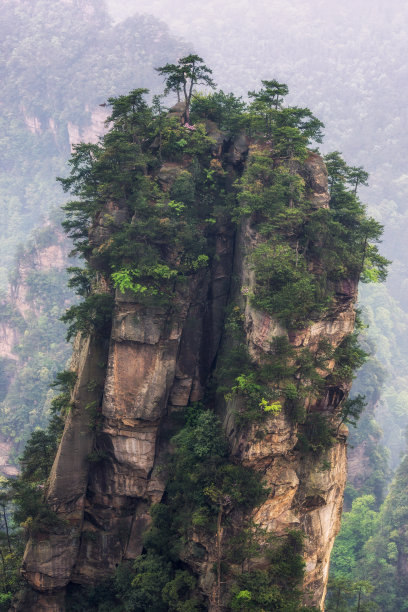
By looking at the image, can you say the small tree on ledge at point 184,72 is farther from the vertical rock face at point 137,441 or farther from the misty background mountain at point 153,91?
the misty background mountain at point 153,91

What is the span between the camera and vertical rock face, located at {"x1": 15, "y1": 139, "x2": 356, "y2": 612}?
2361 cm

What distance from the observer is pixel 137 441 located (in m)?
24.6

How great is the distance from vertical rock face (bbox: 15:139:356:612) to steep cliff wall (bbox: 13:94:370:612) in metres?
0.05

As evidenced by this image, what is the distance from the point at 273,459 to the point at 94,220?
537 inches

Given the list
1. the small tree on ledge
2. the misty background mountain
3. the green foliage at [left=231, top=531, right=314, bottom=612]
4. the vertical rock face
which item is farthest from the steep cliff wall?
the misty background mountain

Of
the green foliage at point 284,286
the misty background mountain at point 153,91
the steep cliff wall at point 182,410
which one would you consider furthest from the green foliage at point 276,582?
the misty background mountain at point 153,91

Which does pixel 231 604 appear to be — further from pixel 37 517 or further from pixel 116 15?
pixel 116 15

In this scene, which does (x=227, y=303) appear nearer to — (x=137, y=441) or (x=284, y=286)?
(x=284, y=286)

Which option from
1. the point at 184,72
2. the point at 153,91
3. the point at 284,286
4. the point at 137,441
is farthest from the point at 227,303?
the point at 153,91

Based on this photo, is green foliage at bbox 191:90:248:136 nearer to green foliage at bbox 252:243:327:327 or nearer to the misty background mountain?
green foliage at bbox 252:243:327:327

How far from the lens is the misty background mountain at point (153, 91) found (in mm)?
73000

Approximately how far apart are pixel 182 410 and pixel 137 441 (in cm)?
245

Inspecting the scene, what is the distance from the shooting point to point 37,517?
78.1 feet

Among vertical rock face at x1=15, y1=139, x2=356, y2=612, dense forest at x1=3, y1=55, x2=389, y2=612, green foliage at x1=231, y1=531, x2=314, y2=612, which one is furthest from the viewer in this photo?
vertical rock face at x1=15, y1=139, x2=356, y2=612
